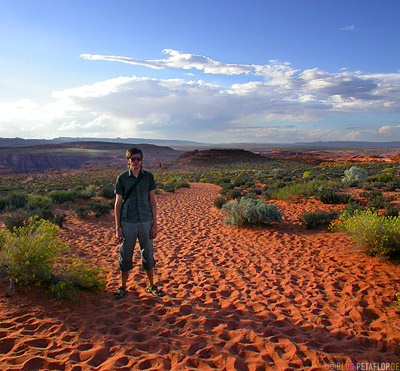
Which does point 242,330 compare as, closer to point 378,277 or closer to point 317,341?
point 317,341

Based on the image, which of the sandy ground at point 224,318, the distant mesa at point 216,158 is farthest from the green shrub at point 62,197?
the distant mesa at point 216,158

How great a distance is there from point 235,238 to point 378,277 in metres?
3.49

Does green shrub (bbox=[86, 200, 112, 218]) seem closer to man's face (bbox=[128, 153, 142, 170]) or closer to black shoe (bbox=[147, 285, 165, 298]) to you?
black shoe (bbox=[147, 285, 165, 298])

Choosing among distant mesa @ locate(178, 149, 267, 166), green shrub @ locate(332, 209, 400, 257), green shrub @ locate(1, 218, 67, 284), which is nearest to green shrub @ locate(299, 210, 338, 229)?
green shrub @ locate(332, 209, 400, 257)

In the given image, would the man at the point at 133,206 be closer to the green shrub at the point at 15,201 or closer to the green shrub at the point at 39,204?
the green shrub at the point at 39,204

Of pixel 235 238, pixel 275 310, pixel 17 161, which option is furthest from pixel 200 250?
pixel 17 161

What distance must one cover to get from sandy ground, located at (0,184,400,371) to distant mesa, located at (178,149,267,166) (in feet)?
168

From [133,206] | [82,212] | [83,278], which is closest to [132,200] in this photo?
[133,206]

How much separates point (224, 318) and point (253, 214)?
4.65 meters

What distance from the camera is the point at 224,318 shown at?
3594 millimetres

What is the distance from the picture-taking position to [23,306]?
136 inches

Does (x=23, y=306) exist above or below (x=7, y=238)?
below

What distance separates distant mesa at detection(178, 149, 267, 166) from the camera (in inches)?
2297

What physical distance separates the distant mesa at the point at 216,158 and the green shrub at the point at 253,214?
4796cm
